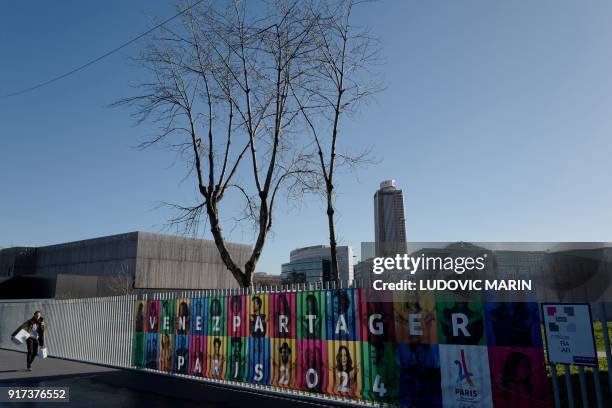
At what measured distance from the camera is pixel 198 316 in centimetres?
1248

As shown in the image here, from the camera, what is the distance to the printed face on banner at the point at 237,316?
11312mm

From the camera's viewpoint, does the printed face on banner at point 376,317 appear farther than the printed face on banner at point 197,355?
No

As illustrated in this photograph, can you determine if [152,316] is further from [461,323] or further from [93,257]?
[93,257]

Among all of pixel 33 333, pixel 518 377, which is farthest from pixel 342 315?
pixel 33 333

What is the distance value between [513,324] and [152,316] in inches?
422

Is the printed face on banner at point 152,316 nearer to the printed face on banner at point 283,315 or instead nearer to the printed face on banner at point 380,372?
the printed face on banner at point 283,315

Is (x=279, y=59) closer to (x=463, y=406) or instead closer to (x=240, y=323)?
(x=240, y=323)

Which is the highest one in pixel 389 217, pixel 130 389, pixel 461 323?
pixel 389 217

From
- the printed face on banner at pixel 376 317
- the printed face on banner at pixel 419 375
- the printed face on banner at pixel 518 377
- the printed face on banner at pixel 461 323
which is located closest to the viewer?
the printed face on banner at pixel 518 377

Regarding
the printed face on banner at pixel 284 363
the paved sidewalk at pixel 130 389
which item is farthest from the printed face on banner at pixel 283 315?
the paved sidewalk at pixel 130 389

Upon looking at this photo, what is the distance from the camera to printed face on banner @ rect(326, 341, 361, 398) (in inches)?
351

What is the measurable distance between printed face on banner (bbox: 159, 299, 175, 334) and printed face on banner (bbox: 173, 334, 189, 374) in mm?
444

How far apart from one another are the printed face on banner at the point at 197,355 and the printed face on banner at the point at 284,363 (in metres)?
2.66

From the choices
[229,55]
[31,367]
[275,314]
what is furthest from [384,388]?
[31,367]
